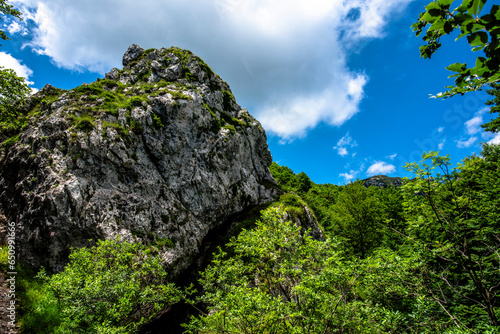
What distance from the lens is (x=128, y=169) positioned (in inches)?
746

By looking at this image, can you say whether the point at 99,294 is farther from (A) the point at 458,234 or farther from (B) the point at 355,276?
(A) the point at 458,234

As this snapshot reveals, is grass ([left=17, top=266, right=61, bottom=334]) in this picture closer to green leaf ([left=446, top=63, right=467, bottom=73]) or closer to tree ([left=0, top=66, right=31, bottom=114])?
tree ([left=0, top=66, right=31, bottom=114])

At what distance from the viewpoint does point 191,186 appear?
22062 mm

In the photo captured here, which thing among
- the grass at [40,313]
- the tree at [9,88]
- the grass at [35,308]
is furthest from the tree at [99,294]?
the tree at [9,88]

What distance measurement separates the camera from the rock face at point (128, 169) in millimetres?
15117

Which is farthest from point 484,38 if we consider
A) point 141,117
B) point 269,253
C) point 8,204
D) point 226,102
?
point 226,102

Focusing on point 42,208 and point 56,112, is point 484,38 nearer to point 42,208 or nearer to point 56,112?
point 42,208

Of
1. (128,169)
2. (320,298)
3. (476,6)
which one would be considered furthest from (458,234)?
(128,169)

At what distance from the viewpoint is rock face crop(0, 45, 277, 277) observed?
49.6 ft

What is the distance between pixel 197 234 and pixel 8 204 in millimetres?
15439

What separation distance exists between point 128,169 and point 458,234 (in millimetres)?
21487

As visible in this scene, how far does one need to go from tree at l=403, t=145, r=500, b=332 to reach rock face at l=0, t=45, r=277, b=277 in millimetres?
17389

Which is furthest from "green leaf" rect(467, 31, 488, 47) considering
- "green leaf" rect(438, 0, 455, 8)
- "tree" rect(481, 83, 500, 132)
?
"tree" rect(481, 83, 500, 132)

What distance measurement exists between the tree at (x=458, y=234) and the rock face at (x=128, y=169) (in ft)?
57.0
